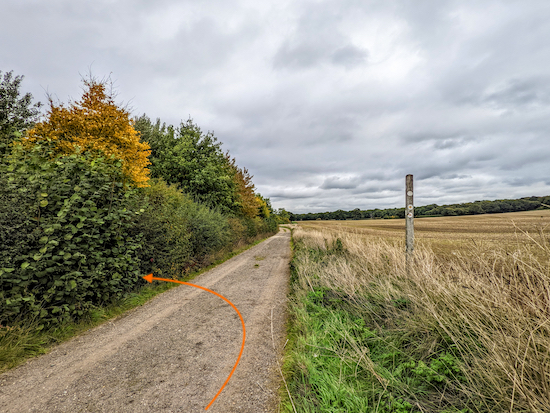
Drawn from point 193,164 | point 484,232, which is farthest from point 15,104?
point 484,232

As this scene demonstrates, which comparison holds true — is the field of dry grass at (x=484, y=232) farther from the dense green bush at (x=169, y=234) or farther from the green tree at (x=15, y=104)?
the green tree at (x=15, y=104)

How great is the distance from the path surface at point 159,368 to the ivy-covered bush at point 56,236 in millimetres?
868

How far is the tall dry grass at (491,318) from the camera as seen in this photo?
2.07 meters

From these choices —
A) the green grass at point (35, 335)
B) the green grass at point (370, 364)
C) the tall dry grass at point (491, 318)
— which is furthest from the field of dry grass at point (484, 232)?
the green grass at point (35, 335)

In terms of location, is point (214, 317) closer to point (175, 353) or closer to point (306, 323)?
point (175, 353)

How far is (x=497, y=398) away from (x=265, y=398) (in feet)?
7.69

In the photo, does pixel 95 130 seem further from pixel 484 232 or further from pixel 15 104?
pixel 484 232

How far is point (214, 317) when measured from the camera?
5.14m

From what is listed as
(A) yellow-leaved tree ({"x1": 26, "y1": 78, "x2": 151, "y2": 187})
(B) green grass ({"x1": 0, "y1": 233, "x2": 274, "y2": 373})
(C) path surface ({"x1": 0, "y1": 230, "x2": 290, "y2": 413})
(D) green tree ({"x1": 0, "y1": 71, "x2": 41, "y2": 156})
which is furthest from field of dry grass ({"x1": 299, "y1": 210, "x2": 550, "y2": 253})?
(D) green tree ({"x1": 0, "y1": 71, "x2": 41, "y2": 156})

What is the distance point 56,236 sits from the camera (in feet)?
13.4

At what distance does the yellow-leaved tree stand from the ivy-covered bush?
A: 118 inches

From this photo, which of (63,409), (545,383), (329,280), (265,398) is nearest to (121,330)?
(63,409)

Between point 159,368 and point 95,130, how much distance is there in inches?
349

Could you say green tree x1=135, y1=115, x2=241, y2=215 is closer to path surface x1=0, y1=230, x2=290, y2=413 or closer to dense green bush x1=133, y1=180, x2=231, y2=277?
dense green bush x1=133, y1=180, x2=231, y2=277
